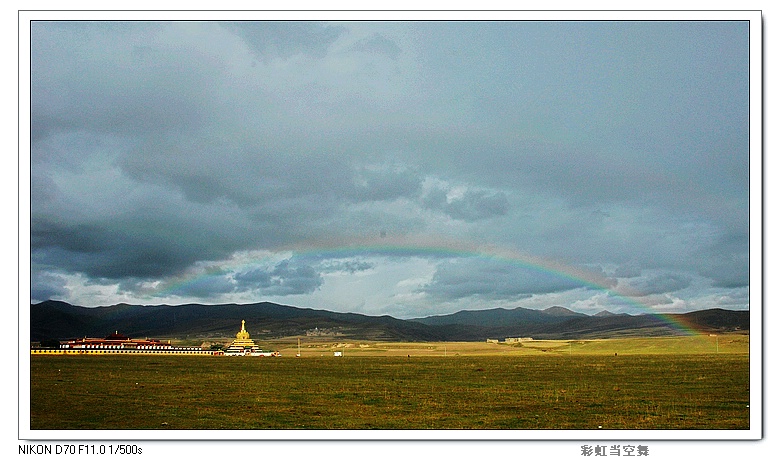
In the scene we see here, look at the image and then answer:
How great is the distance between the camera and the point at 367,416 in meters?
32.8

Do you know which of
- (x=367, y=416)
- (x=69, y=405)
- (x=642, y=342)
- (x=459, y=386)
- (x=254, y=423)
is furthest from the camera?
(x=642, y=342)

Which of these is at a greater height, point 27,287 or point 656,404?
point 27,287

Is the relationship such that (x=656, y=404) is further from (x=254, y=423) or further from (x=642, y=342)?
(x=642, y=342)
